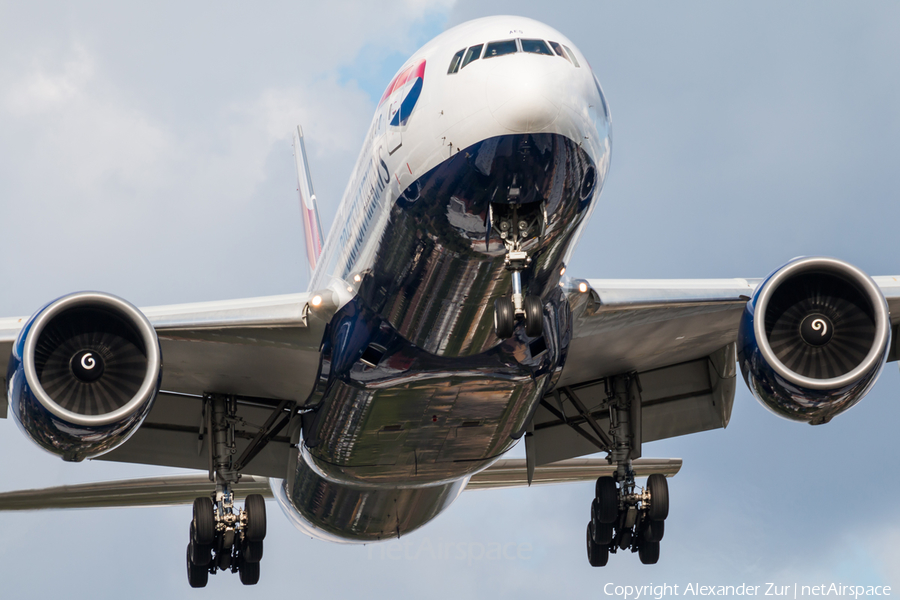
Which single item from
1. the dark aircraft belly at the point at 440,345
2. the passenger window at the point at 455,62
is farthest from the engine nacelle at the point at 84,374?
the passenger window at the point at 455,62

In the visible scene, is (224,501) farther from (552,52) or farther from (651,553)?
(552,52)

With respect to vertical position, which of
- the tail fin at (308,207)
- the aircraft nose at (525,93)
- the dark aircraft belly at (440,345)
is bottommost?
the dark aircraft belly at (440,345)

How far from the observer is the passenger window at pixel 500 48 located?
39.5ft

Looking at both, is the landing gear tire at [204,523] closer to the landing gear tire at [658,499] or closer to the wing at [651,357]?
the wing at [651,357]

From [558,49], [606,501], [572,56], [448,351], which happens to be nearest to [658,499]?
[606,501]

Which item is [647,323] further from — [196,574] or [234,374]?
[196,574]

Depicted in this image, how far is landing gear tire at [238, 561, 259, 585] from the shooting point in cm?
1820

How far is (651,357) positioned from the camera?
1847cm

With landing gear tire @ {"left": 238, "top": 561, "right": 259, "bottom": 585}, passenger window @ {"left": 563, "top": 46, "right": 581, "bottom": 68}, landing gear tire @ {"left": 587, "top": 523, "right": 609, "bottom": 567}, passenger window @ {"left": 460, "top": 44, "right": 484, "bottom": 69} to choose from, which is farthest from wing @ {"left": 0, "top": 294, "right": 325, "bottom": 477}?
landing gear tire @ {"left": 587, "top": 523, "right": 609, "bottom": 567}

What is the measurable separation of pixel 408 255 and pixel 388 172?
941mm

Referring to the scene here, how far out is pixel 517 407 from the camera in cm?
1587

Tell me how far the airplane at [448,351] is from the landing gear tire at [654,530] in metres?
0.02

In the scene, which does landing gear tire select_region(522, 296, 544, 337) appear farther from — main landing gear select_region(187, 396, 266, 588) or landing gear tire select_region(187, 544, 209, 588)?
landing gear tire select_region(187, 544, 209, 588)

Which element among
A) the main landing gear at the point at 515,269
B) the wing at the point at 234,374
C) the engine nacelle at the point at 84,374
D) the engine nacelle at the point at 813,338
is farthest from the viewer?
the wing at the point at 234,374
